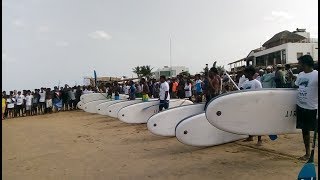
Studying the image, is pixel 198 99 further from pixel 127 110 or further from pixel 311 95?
pixel 311 95

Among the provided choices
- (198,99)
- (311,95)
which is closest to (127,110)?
(198,99)

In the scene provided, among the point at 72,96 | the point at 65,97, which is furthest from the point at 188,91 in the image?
the point at 65,97

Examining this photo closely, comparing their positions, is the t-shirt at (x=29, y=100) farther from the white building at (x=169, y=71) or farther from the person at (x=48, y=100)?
the white building at (x=169, y=71)

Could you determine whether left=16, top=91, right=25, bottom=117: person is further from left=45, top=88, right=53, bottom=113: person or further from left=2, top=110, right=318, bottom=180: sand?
left=2, top=110, right=318, bottom=180: sand

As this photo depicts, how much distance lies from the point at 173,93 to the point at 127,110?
15.8ft

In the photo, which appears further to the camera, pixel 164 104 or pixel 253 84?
pixel 164 104

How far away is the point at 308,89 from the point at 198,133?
2783mm

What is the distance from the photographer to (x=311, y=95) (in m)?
5.79

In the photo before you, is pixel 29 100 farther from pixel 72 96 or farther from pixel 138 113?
pixel 138 113

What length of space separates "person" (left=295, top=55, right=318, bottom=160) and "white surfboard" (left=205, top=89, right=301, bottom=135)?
13.5 inches

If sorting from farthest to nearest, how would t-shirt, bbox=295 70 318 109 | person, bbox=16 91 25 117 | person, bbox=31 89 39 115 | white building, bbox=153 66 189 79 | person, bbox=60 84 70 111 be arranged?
white building, bbox=153 66 189 79 → person, bbox=60 84 70 111 → person, bbox=31 89 39 115 → person, bbox=16 91 25 117 → t-shirt, bbox=295 70 318 109

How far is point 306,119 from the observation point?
597cm

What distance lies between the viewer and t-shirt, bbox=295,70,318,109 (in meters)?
5.72

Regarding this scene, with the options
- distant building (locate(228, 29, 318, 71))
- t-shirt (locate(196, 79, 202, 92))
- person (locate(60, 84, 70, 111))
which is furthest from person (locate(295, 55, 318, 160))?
distant building (locate(228, 29, 318, 71))
